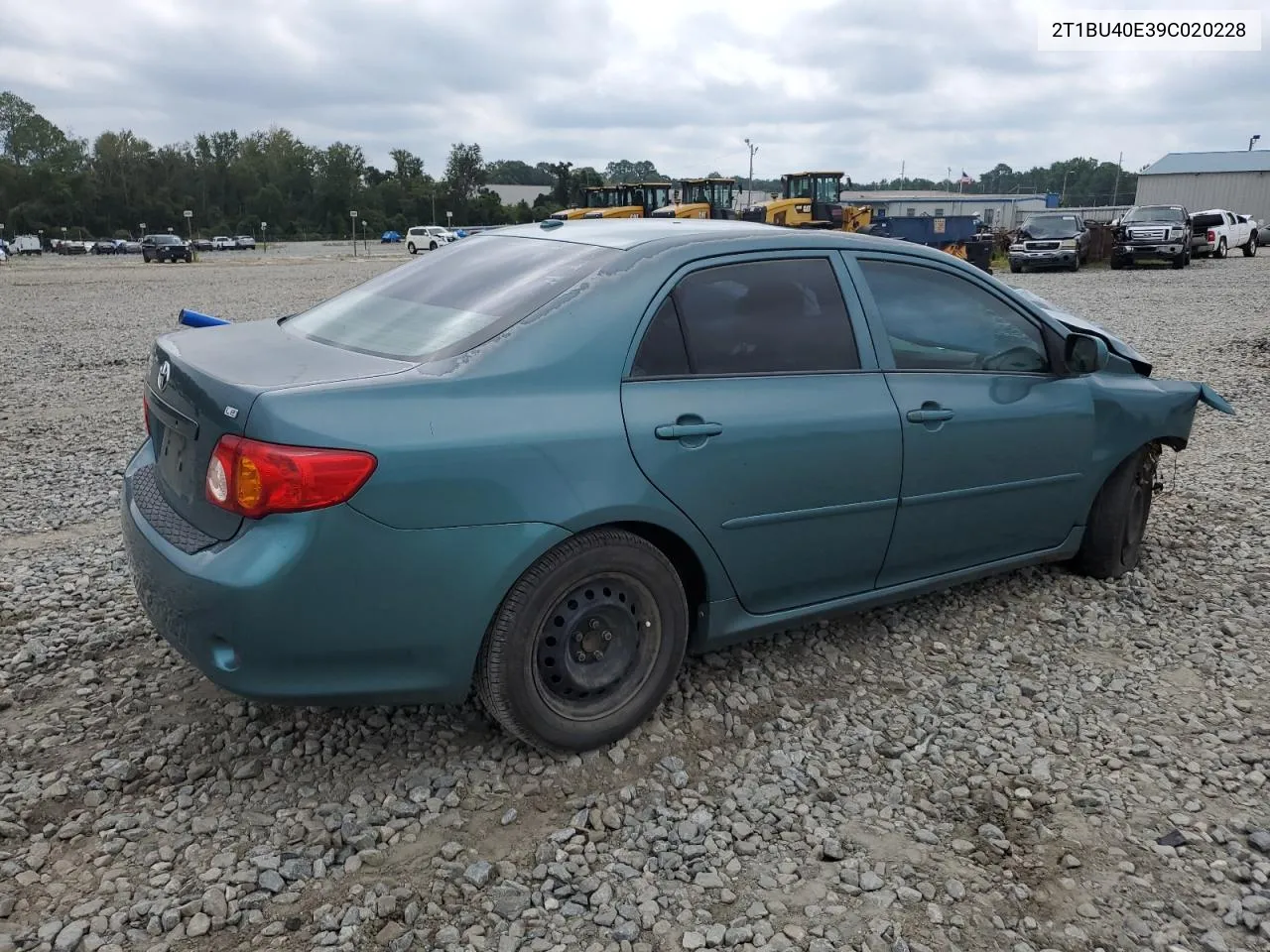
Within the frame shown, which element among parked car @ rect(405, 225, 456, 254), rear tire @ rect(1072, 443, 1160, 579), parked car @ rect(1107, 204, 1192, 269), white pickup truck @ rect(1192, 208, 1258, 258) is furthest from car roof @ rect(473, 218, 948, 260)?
parked car @ rect(405, 225, 456, 254)

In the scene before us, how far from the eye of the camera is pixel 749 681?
3.63 meters

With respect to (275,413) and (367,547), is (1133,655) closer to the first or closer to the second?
(367,547)

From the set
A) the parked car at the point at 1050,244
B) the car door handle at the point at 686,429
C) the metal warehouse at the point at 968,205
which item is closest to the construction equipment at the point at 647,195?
the parked car at the point at 1050,244

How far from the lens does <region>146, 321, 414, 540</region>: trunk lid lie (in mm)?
2664

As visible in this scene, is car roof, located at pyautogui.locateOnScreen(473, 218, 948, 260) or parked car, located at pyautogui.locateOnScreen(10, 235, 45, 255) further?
parked car, located at pyautogui.locateOnScreen(10, 235, 45, 255)

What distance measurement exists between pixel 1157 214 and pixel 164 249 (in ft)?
134

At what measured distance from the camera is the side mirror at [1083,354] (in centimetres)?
394

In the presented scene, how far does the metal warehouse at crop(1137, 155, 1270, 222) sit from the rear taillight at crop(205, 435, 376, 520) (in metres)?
60.8

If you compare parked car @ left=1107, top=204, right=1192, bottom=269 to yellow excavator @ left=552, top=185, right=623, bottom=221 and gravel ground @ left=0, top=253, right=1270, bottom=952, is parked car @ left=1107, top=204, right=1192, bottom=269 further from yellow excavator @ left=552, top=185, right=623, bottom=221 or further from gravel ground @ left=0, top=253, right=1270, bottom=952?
gravel ground @ left=0, top=253, right=1270, bottom=952

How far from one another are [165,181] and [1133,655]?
4603 inches

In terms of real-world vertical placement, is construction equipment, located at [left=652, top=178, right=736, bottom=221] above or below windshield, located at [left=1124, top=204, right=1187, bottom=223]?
above

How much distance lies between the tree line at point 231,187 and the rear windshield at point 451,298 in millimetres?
87988

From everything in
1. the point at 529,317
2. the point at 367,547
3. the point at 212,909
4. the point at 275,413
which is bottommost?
the point at 212,909

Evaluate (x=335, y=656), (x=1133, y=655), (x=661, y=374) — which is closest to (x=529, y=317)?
(x=661, y=374)
